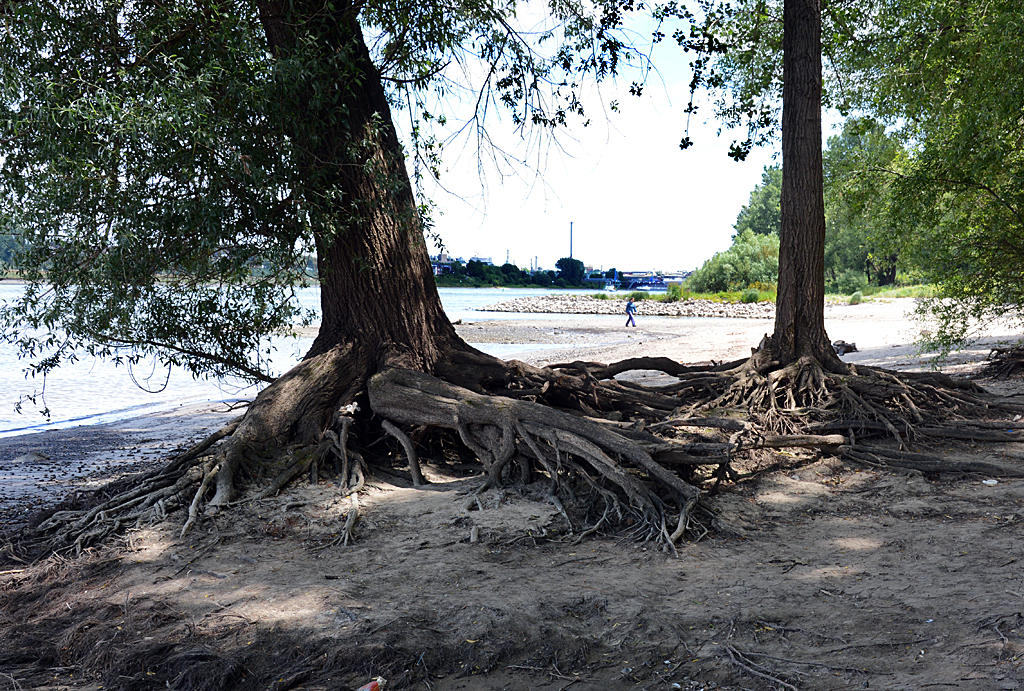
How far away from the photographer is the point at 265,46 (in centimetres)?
706

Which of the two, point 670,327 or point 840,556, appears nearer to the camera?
point 840,556

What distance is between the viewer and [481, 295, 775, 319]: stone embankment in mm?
46531

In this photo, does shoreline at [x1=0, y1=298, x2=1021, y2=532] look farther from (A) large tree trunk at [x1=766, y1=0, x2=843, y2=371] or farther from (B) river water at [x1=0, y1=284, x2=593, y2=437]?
(A) large tree trunk at [x1=766, y1=0, x2=843, y2=371]

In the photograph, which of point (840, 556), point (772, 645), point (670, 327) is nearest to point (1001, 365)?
point (840, 556)

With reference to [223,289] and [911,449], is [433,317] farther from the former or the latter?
[911,449]

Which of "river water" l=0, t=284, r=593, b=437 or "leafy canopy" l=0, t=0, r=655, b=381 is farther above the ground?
"leafy canopy" l=0, t=0, r=655, b=381

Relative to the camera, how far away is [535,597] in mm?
5051

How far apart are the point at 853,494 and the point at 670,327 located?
101 feet

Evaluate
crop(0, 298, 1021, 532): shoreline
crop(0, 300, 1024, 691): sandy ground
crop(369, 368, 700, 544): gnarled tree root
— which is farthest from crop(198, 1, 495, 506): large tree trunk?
crop(0, 298, 1021, 532): shoreline

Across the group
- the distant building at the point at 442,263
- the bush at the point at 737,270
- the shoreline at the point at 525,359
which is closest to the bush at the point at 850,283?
the bush at the point at 737,270

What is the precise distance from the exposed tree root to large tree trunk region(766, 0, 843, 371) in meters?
0.36

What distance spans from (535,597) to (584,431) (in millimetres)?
2451

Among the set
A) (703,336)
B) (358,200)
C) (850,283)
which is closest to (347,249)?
(358,200)

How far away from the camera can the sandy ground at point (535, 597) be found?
13.8 feet
